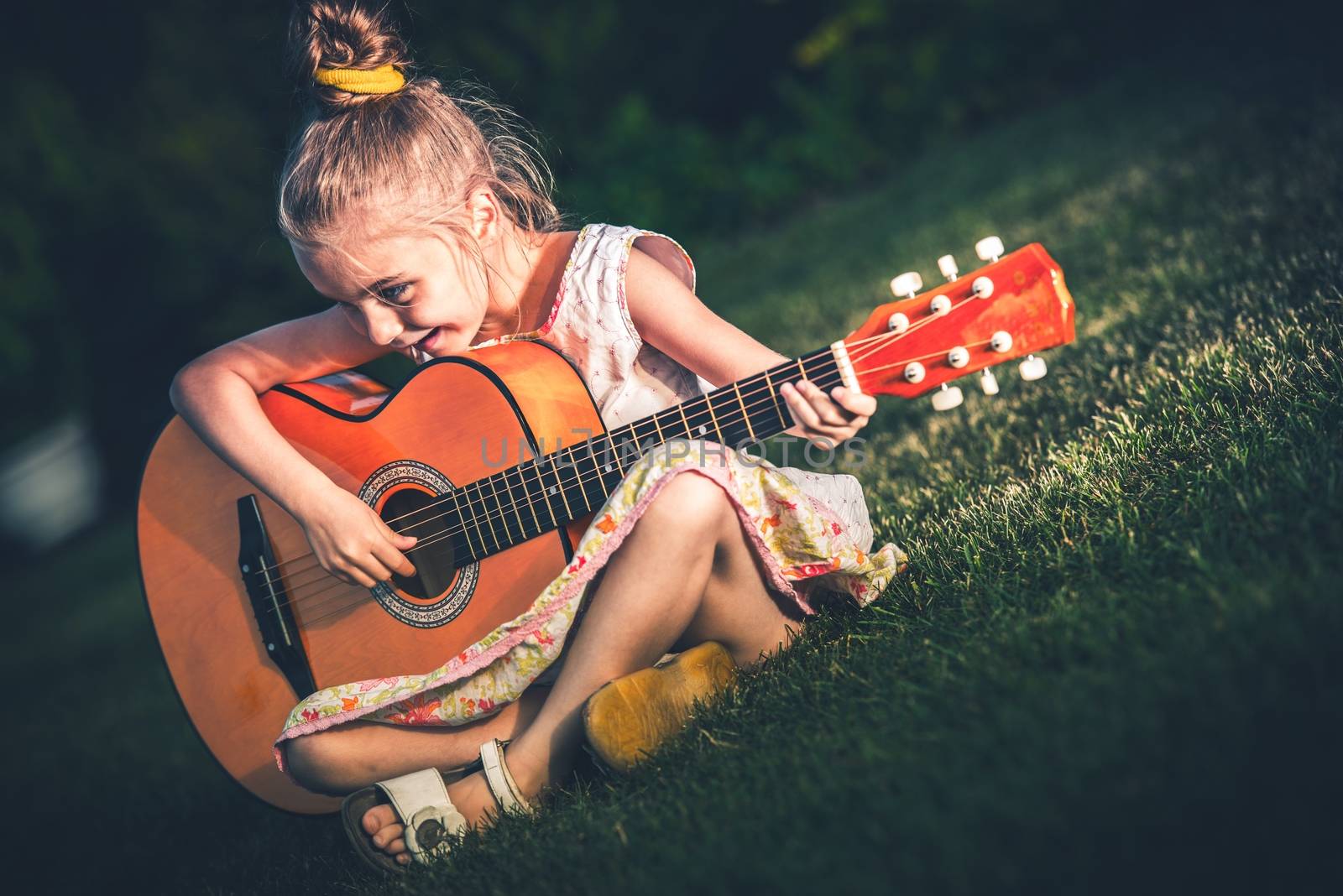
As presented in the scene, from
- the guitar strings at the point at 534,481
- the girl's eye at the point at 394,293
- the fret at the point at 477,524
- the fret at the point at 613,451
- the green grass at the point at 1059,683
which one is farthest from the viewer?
the girl's eye at the point at 394,293

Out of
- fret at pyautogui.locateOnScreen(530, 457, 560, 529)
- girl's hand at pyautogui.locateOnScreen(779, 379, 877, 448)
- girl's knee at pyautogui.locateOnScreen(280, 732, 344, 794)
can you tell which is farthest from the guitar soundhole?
girl's hand at pyautogui.locateOnScreen(779, 379, 877, 448)

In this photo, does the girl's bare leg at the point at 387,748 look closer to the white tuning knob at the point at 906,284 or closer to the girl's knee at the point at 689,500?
the girl's knee at the point at 689,500

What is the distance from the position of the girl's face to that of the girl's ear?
3.5 inches

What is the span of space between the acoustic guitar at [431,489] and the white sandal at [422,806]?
0.86 ft

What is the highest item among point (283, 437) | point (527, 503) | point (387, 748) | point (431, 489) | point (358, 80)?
point (358, 80)

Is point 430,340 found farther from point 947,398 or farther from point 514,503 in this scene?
point 947,398

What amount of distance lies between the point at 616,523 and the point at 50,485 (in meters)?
14.2

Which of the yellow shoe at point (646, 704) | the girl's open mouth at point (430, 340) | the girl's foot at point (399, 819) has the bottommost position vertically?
the girl's foot at point (399, 819)

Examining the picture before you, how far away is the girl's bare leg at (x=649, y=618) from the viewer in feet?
6.19

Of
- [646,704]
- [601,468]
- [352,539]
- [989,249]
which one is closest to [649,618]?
[646,704]

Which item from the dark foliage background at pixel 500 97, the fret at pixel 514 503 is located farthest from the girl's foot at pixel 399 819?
the dark foliage background at pixel 500 97

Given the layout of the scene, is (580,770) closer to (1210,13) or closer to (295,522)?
(295,522)

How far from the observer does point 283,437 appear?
2.50 m

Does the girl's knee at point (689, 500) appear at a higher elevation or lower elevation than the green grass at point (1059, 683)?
higher
